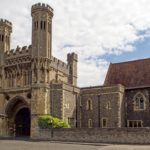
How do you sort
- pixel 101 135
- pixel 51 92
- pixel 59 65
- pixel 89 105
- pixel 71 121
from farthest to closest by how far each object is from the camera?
pixel 59 65, pixel 89 105, pixel 71 121, pixel 51 92, pixel 101 135

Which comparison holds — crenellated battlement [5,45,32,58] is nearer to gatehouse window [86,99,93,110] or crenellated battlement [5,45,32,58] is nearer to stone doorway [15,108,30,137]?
stone doorway [15,108,30,137]

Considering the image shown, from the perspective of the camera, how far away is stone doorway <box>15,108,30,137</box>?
50.6 m

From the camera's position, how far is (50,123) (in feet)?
132

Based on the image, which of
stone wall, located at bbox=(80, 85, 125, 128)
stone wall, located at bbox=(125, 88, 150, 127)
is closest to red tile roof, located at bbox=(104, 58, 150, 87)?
stone wall, located at bbox=(125, 88, 150, 127)

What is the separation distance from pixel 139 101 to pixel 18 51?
18.1m

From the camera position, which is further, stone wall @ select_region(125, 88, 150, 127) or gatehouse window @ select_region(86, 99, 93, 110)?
gatehouse window @ select_region(86, 99, 93, 110)

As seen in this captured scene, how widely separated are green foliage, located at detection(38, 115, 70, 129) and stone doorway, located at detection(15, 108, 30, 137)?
9.95 meters

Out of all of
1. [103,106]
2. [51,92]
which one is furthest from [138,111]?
[51,92]

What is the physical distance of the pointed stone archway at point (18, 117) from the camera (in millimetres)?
48688

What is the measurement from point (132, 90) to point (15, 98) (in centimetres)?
1589

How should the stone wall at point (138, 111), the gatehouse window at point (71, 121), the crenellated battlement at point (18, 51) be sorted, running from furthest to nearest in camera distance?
the crenellated battlement at point (18, 51) < the gatehouse window at point (71, 121) < the stone wall at point (138, 111)

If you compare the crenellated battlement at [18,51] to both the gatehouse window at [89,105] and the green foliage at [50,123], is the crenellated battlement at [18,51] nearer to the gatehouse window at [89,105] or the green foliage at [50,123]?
the gatehouse window at [89,105]

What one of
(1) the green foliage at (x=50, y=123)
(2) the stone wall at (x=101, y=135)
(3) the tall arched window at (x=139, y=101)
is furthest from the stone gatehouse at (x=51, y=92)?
(2) the stone wall at (x=101, y=135)

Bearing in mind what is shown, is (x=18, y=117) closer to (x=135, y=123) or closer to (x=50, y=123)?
(x=50, y=123)
